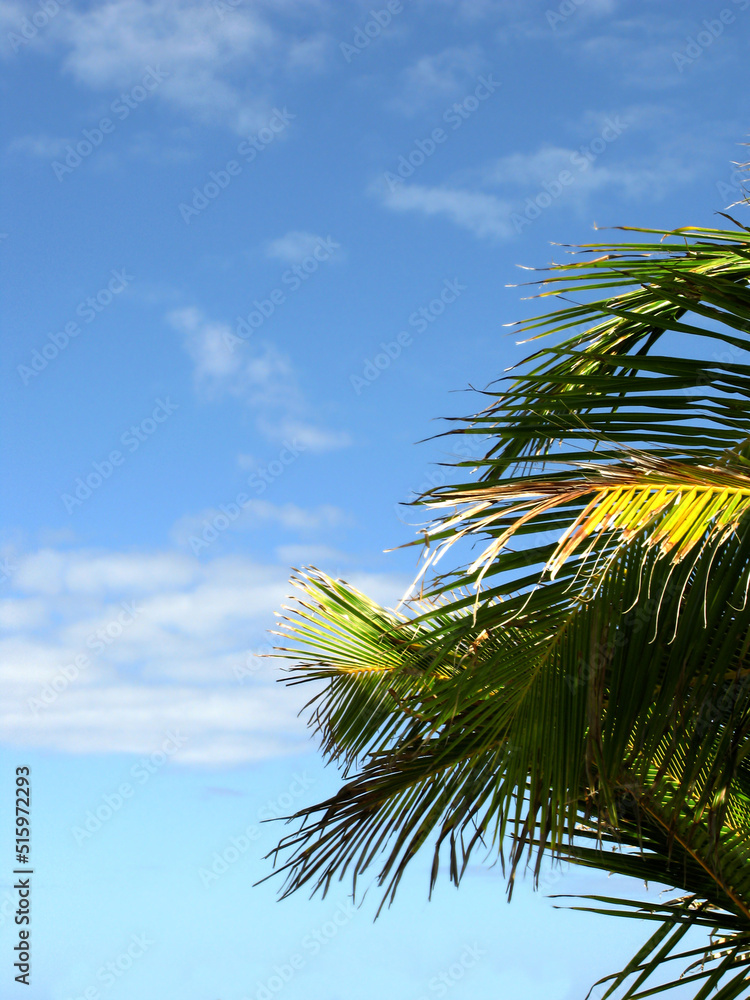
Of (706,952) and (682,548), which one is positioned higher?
(682,548)

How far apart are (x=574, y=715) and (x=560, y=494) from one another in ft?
3.76

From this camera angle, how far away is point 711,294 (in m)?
3.44

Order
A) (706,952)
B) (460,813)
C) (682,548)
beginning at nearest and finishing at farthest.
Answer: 1. (682,548)
2. (460,813)
3. (706,952)

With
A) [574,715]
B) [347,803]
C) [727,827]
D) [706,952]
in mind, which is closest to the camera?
[574,715]

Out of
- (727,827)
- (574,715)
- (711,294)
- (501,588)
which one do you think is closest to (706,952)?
(727,827)

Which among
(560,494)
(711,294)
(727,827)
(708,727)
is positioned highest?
(711,294)

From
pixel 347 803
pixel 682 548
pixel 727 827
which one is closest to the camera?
pixel 682 548

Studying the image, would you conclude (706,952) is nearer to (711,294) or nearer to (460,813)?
(460,813)

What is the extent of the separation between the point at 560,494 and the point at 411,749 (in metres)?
2.56

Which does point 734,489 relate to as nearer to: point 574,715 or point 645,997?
point 574,715

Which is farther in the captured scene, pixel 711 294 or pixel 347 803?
pixel 347 803

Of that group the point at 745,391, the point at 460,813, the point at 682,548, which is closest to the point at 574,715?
the point at 460,813

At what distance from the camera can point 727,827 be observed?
541 centimetres

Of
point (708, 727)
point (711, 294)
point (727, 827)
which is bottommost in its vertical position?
point (727, 827)
